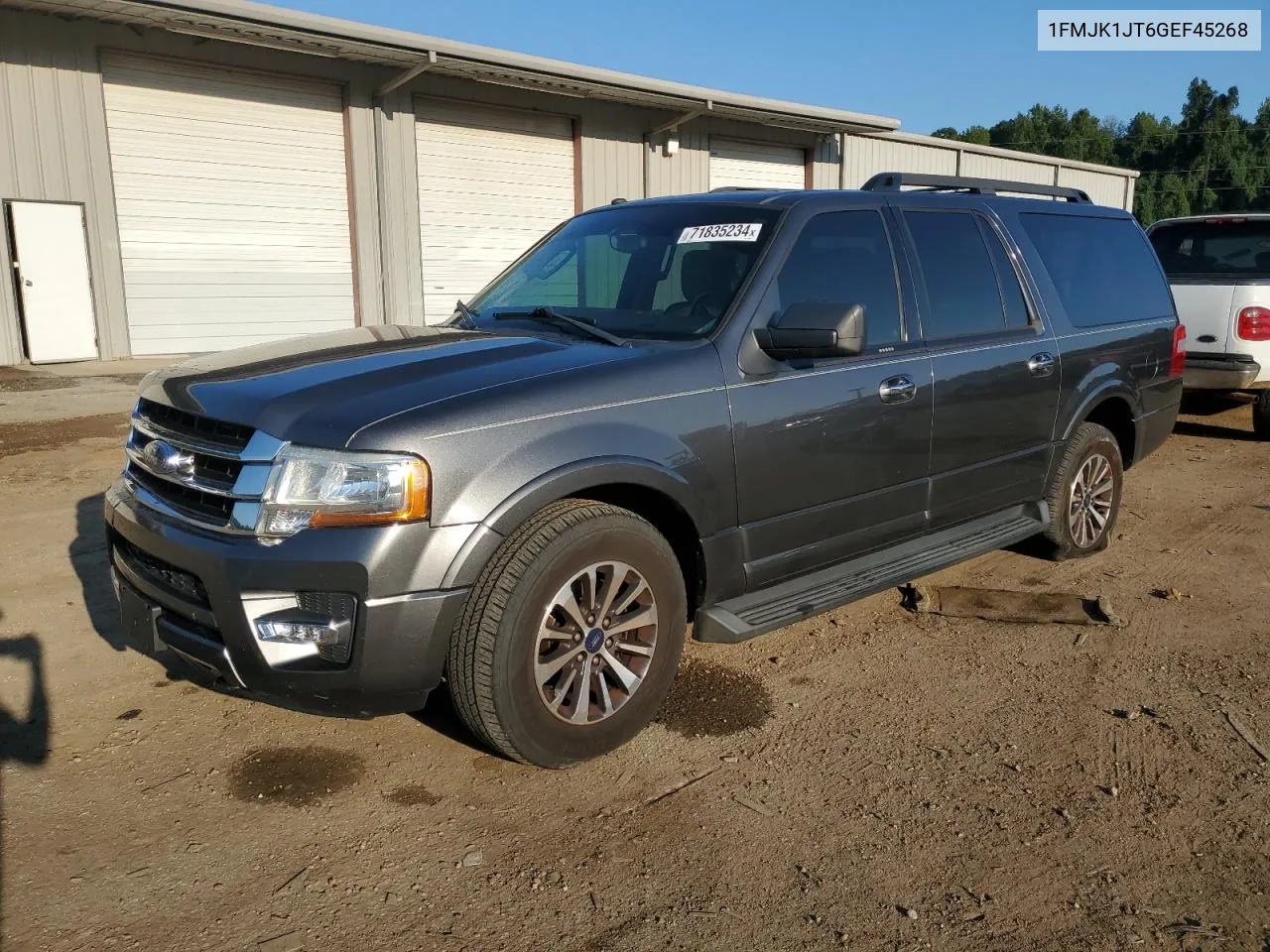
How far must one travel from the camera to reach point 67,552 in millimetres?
5418

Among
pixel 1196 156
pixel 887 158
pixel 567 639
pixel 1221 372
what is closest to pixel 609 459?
pixel 567 639

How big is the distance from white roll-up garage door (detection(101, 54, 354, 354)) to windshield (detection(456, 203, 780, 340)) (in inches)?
434

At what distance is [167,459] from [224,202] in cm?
1240

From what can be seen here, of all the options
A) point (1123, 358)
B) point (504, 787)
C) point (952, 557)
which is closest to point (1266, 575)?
point (1123, 358)

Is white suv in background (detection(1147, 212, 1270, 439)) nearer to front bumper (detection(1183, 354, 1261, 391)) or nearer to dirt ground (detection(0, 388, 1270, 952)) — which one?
front bumper (detection(1183, 354, 1261, 391))

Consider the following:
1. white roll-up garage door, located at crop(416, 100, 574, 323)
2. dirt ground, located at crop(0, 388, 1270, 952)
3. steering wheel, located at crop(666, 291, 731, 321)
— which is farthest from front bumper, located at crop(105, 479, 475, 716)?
white roll-up garage door, located at crop(416, 100, 574, 323)

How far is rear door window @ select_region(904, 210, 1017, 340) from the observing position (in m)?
4.40

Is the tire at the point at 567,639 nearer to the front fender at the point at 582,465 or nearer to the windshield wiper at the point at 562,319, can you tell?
the front fender at the point at 582,465

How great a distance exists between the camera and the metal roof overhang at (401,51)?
12.0m

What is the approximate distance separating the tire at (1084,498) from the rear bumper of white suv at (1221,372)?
3675mm

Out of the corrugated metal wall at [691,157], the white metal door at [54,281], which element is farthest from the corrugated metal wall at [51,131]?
the corrugated metal wall at [691,157]

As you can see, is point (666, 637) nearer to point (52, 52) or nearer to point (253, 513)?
point (253, 513)

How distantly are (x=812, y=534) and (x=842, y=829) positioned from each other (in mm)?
1280

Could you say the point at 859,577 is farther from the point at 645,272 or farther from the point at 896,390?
the point at 645,272
